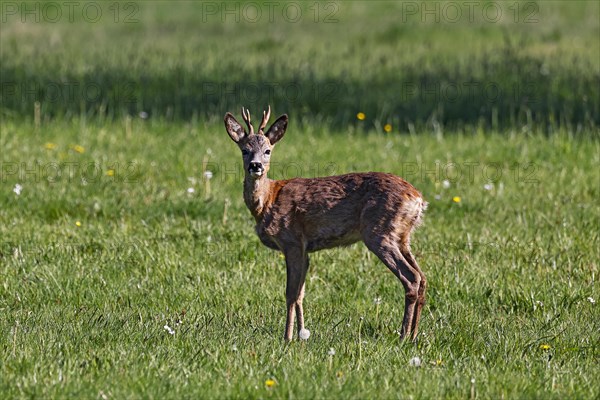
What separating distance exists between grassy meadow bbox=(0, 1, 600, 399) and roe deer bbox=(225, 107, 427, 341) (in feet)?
1.06

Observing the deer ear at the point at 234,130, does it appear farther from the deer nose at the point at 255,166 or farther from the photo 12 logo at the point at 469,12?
the photo 12 logo at the point at 469,12

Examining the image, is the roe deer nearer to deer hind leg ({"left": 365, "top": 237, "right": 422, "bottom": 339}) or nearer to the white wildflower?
deer hind leg ({"left": 365, "top": 237, "right": 422, "bottom": 339})

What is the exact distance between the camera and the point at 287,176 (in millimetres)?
10648

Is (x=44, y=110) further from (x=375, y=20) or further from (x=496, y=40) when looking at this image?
(x=375, y=20)

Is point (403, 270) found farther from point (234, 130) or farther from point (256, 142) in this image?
point (234, 130)

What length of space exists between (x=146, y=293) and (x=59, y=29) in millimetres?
13893

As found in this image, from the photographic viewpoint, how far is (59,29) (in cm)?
2039

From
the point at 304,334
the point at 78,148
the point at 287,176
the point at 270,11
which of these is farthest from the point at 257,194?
the point at 270,11

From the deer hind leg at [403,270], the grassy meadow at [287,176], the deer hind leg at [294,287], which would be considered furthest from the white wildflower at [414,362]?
the deer hind leg at [294,287]

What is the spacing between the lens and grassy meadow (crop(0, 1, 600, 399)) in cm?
578

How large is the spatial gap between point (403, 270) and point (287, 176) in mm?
4285

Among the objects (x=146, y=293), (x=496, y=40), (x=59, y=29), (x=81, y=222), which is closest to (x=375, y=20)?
(x=496, y=40)

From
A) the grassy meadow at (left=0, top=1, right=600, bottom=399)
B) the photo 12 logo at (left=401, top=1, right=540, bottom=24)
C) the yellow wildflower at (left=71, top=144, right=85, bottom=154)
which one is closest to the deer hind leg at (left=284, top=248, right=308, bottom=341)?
the grassy meadow at (left=0, top=1, right=600, bottom=399)

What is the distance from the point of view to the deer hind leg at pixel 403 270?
6.44 m
